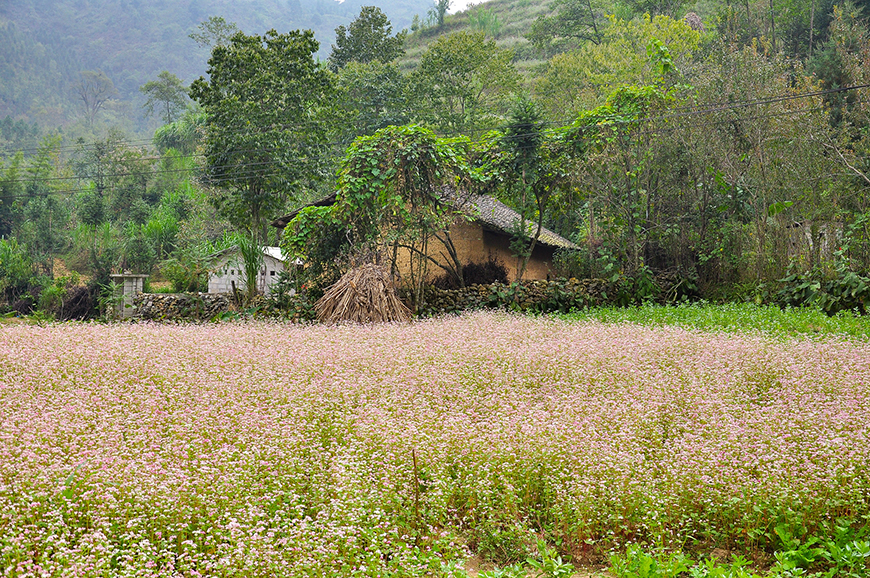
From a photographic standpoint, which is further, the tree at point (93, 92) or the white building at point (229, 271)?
the tree at point (93, 92)

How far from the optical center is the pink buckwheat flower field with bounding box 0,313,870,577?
3691mm

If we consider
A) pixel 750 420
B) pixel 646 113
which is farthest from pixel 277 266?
pixel 750 420

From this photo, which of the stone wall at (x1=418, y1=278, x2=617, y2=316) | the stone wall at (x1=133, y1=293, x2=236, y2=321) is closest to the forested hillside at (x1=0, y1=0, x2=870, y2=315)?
the stone wall at (x1=418, y1=278, x2=617, y2=316)

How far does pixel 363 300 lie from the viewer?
14055 mm

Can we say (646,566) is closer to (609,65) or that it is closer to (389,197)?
(389,197)

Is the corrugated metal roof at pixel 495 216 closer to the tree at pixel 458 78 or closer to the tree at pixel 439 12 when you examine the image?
the tree at pixel 458 78

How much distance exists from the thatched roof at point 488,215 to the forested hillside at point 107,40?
9937 cm

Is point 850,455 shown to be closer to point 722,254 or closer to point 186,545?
point 186,545

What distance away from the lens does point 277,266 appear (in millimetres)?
21250

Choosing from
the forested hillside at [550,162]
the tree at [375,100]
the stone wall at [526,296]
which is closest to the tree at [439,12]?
the forested hillside at [550,162]

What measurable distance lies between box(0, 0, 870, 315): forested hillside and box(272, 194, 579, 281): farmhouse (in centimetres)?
54

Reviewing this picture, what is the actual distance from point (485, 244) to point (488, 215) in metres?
0.86

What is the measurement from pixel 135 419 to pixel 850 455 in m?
5.30

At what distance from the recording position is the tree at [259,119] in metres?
25.9
